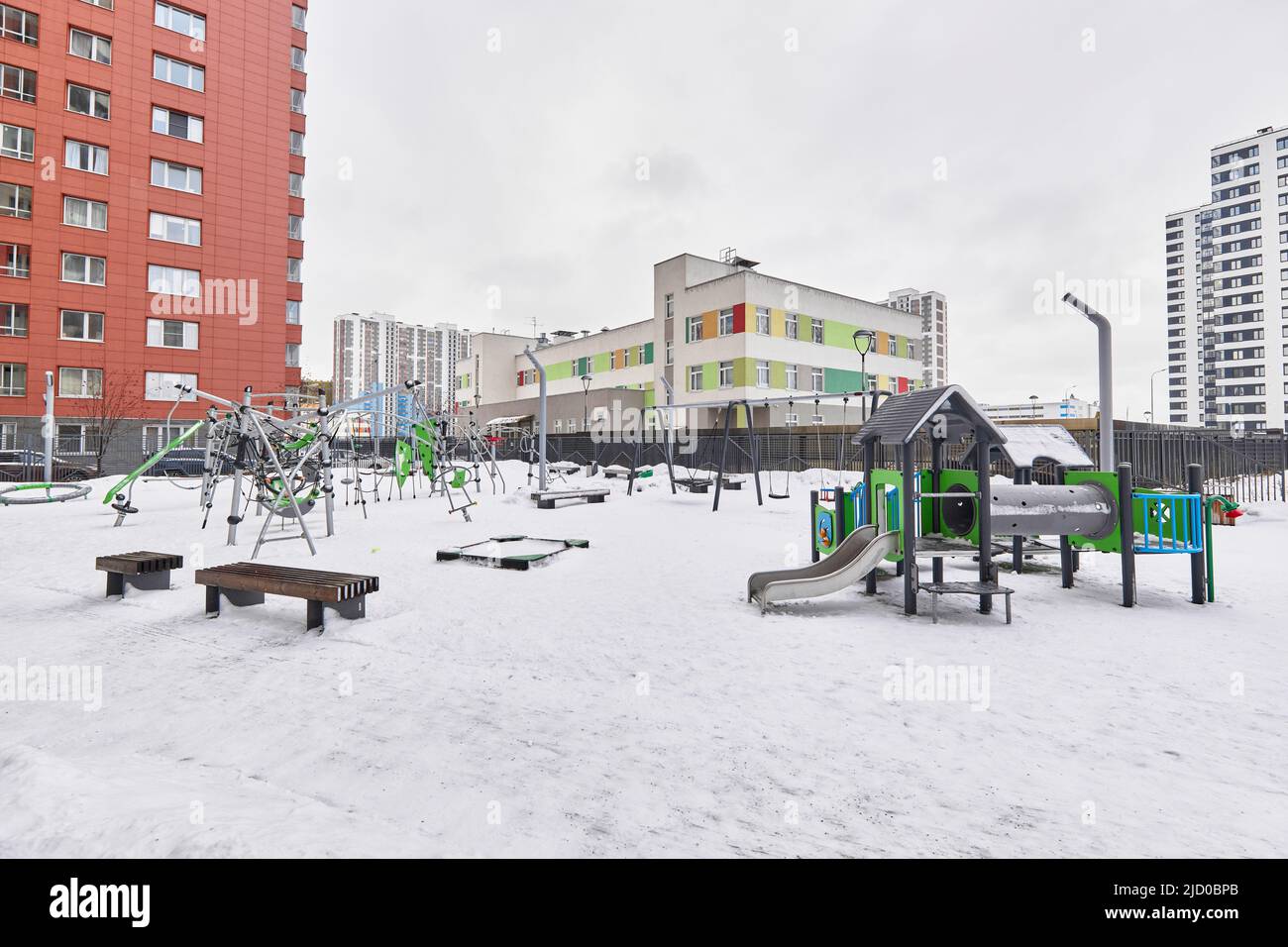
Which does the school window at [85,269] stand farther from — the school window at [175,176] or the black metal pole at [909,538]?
the black metal pole at [909,538]

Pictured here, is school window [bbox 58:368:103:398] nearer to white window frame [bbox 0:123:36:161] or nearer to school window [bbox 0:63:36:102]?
white window frame [bbox 0:123:36:161]

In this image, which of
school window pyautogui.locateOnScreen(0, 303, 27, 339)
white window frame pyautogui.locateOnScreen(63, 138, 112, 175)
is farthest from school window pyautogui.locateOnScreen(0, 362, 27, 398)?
white window frame pyautogui.locateOnScreen(63, 138, 112, 175)

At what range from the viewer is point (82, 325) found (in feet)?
89.8

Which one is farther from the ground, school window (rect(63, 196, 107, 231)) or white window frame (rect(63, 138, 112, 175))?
white window frame (rect(63, 138, 112, 175))

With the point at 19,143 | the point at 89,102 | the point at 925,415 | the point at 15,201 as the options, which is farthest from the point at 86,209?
the point at 925,415

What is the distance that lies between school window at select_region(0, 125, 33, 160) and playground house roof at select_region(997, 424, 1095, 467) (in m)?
37.5

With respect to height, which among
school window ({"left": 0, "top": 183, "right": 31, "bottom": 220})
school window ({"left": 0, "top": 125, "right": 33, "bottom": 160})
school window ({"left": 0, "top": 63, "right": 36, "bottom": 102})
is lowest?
school window ({"left": 0, "top": 183, "right": 31, "bottom": 220})

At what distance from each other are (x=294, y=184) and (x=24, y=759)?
39.3 metres

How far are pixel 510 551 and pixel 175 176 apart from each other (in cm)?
3259

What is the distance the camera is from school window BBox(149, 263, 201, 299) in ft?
94.9

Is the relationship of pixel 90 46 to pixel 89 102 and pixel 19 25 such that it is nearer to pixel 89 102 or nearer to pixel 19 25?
pixel 19 25

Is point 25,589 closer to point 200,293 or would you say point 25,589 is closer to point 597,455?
point 597,455
